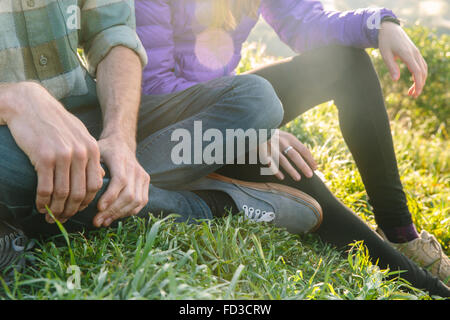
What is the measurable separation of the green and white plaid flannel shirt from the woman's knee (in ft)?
1.58

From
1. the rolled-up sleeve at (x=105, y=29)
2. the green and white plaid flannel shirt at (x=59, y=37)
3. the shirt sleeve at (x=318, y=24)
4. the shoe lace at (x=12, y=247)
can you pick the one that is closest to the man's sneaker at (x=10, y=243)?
the shoe lace at (x=12, y=247)

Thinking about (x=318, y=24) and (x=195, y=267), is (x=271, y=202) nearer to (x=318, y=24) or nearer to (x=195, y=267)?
(x=195, y=267)

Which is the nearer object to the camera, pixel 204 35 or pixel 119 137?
pixel 119 137

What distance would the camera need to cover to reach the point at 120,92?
65.5 inches

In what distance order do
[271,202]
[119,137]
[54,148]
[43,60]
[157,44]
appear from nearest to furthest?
[54,148]
[119,137]
[43,60]
[271,202]
[157,44]

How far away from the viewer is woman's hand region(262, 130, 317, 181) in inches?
77.2

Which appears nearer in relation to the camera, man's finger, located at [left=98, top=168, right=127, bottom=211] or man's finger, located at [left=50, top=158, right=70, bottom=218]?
man's finger, located at [left=50, top=158, right=70, bottom=218]

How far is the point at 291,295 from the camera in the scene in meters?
1.25

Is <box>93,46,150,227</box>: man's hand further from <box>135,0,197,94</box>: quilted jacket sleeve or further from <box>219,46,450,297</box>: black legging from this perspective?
<box>219,46,450,297</box>: black legging

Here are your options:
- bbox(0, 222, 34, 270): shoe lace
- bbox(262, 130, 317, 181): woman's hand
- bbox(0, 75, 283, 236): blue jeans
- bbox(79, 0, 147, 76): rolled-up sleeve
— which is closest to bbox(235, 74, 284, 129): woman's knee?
bbox(0, 75, 283, 236): blue jeans

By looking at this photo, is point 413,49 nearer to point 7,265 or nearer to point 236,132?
point 236,132

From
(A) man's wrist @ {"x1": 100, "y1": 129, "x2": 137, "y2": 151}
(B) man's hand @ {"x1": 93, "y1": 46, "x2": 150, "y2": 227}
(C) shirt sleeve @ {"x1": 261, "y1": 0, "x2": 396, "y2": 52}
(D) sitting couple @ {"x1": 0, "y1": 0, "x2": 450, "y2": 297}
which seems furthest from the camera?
(C) shirt sleeve @ {"x1": 261, "y1": 0, "x2": 396, "y2": 52}

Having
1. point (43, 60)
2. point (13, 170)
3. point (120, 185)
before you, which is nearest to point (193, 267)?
point (120, 185)

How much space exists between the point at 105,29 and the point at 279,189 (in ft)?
3.30
